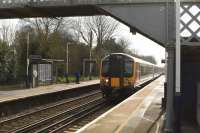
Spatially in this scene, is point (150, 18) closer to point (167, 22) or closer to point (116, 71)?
point (167, 22)

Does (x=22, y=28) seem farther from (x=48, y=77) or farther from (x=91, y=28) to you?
(x=48, y=77)

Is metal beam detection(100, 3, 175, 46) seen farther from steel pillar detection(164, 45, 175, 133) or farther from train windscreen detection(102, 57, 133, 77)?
train windscreen detection(102, 57, 133, 77)

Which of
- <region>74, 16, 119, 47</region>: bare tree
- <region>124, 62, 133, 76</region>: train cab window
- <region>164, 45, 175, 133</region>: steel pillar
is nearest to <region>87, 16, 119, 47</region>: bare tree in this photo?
<region>74, 16, 119, 47</region>: bare tree

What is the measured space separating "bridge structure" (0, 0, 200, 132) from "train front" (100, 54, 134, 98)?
11739 mm

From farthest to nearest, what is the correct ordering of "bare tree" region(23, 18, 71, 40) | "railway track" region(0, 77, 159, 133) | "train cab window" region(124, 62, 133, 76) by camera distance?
"bare tree" region(23, 18, 71, 40) < "train cab window" region(124, 62, 133, 76) < "railway track" region(0, 77, 159, 133)

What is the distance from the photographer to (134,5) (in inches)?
563

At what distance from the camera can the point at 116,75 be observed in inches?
1164

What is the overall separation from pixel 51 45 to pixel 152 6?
46903 millimetres

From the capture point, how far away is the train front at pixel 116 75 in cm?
2945

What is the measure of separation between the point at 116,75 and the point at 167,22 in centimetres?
1620

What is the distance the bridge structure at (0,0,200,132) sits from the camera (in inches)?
468

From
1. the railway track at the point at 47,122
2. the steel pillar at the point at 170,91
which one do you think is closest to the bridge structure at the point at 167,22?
the steel pillar at the point at 170,91

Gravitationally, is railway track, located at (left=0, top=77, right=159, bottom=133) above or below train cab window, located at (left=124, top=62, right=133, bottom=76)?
below

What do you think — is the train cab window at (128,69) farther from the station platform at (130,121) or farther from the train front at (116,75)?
the station platform at (130,121)
